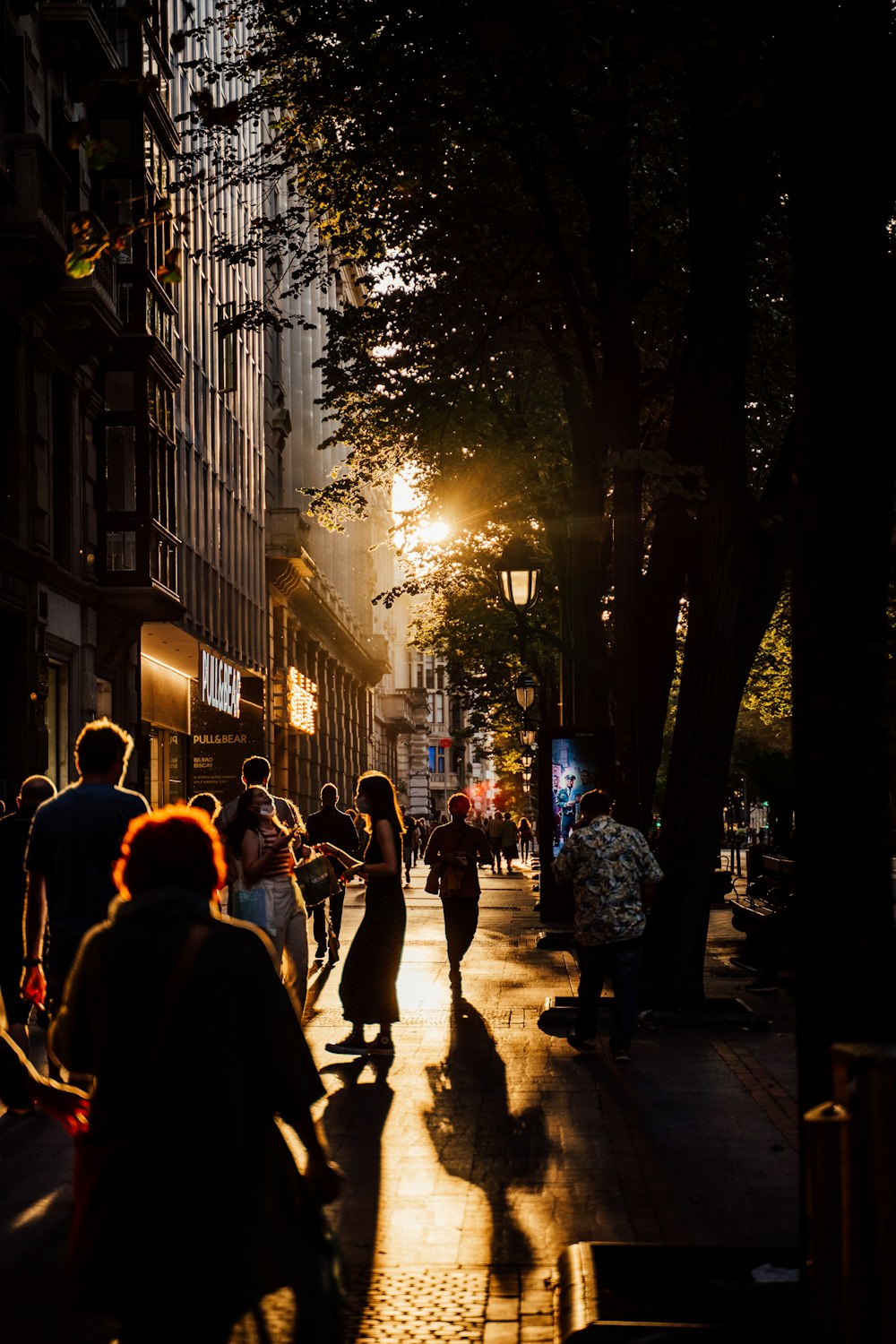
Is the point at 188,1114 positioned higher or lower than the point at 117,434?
lower

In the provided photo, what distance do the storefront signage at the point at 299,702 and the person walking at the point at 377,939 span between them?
130 ft

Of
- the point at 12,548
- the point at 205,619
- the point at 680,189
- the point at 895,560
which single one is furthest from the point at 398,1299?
the point at 205,619

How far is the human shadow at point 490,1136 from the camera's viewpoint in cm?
716

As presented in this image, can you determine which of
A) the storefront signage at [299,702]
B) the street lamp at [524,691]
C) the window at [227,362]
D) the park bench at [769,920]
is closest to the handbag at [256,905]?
the park bench at [769,920]

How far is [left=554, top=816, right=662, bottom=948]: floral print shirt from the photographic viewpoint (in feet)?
39.5

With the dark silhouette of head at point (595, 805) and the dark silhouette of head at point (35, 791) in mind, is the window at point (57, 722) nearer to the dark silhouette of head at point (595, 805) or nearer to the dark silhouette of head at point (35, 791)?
the dark silhouette of head at point (35, 791)

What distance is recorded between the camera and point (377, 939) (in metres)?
12.4

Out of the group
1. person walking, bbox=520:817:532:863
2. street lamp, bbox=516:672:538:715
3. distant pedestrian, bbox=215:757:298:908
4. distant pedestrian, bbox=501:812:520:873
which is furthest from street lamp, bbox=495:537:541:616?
person walking, bbox=520:817:532:863

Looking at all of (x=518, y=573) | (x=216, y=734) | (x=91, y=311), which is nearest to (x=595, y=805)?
(x=518, y=573)

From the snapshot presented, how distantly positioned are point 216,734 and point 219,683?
1.22 metres

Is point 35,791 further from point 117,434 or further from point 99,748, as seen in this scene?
point 117,434

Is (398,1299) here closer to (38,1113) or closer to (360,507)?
(38,1113)

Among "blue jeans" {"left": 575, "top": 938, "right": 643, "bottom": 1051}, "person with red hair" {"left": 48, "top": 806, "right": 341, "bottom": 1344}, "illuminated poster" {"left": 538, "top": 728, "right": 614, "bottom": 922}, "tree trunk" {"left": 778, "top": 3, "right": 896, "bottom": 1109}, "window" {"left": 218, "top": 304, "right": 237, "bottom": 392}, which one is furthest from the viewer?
"window" {"left": 218, "top": 304, "right": 237, "bottom": 392}

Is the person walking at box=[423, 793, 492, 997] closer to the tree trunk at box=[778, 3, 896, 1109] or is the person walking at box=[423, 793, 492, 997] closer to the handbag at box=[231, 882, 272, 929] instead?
the handbag at box=[231, 882, 272, 929]
